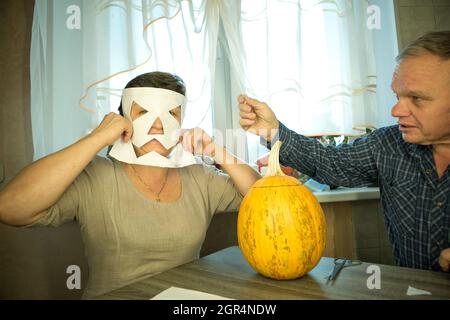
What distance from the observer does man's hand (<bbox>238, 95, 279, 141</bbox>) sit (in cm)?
88

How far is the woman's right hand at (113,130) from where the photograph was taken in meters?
0.79

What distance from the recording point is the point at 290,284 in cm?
59

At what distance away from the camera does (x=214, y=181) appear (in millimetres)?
997

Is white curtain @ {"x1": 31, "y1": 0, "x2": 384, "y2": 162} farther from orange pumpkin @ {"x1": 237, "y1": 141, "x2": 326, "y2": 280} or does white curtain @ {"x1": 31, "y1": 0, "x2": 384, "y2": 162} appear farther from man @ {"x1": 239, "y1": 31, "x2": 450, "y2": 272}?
orange pumpkin @ {"x1": 237, "y1": 141, "x2": 326, "y2": 280}

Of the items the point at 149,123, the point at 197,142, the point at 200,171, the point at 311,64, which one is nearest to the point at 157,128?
the point at 149,123

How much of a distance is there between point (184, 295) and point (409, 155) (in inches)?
30.7

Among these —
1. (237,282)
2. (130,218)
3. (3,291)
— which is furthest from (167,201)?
(3,291)

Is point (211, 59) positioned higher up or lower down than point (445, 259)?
higher up

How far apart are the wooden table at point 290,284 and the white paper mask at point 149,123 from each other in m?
0.32

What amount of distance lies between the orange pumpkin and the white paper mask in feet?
1.14

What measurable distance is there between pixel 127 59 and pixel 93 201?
0.75 metres

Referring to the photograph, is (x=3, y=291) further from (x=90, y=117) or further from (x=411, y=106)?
(x=411, y=106)

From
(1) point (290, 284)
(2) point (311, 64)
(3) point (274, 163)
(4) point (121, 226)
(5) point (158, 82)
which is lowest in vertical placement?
(1) point (290, 284)

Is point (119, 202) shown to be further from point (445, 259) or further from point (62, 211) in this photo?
point (445, 259)
